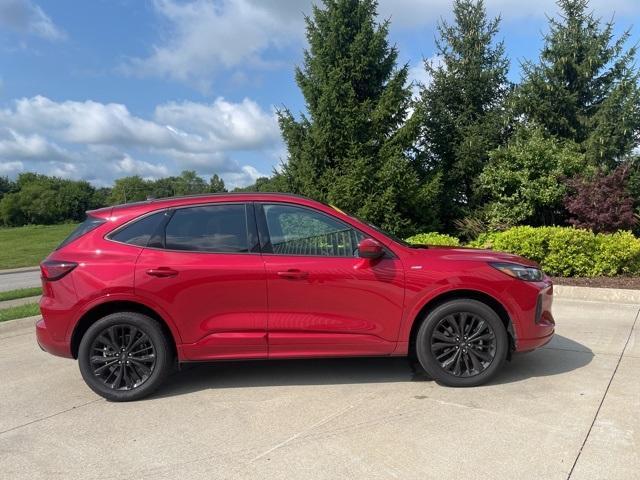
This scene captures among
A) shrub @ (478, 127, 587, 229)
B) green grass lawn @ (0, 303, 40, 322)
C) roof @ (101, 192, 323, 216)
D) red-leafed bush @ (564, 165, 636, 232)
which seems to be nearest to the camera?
roof @ (101, 192, 323, 216)

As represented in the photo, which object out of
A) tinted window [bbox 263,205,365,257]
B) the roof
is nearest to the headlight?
tinted window [bbox 263,205,365,257]

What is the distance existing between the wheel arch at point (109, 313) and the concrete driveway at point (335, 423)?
1.70ft

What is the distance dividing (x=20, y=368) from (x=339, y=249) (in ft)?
12.3

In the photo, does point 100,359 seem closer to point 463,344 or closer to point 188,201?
point 188,201

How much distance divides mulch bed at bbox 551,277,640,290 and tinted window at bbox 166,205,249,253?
6325 millimetres

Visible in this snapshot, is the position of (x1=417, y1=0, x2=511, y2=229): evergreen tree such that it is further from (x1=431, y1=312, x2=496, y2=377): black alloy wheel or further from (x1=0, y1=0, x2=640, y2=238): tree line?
(x1=431, y1=312, x2=496, y2=377): black alloy wheel

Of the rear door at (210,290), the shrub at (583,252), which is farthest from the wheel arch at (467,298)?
the shrub at (583,252)

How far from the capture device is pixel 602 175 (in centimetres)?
1137

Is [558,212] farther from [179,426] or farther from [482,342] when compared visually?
[179,426]

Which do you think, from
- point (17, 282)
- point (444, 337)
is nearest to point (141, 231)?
point (444, 337)

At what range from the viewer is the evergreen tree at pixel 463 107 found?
14.4 m

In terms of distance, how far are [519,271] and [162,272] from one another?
3.01 m

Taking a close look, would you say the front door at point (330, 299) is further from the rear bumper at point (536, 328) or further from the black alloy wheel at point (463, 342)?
the rear bumper at point (536, 328)

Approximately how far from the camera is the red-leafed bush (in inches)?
416
